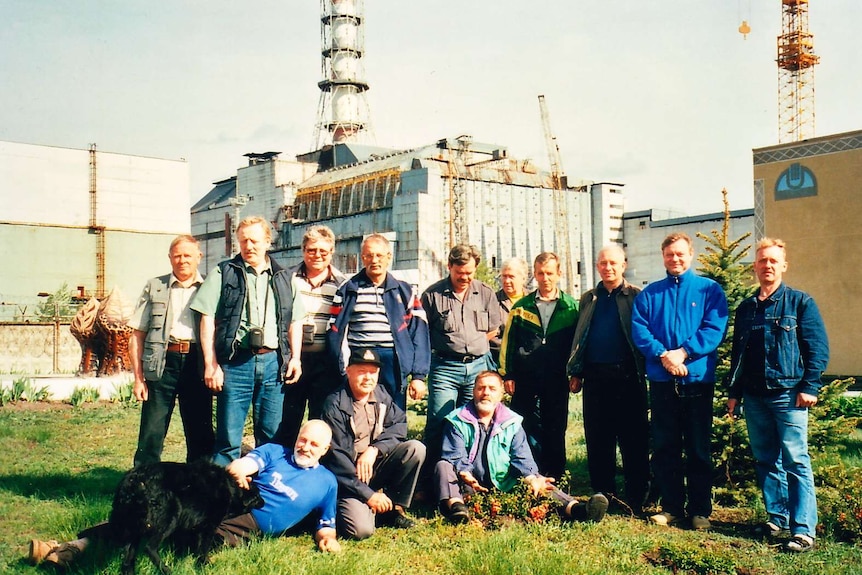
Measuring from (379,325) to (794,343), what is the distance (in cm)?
300

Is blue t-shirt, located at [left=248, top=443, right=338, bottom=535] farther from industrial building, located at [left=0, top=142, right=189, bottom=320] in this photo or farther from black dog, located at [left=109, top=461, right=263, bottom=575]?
industrial building, located at [left=0, top=142, right=189, bottom=320]

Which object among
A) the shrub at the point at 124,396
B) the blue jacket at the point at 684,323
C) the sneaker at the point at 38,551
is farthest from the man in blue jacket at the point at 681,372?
the shrub at the point at 124,396

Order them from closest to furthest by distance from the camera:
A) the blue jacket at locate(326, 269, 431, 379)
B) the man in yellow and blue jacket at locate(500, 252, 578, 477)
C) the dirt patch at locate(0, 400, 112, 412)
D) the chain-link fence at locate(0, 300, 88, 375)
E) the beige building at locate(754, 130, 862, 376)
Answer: the blue jacket at locate(326, 269, 431, 379) < the man in yellow and blue jacket at locate(500, 252, 578, 477) < the dirt patch at locate(0, 400, 112, 412) < the beige building at locate(754, 130, 862, 376) < the chain-link fence at locate(0, 300, 88, 375)

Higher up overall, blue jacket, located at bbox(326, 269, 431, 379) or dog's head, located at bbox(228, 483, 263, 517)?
blue jacket, located at bbox(326, 269, 431, 379)

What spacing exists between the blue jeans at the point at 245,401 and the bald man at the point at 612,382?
2.38 metres

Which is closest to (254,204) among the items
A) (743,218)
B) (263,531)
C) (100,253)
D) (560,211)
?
(560,211)

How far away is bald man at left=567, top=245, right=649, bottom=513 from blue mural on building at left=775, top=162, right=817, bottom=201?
50.5ft

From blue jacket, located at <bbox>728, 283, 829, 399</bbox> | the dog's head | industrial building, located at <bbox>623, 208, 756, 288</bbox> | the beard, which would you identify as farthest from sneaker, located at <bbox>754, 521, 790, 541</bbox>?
industrial building, located at <bbox>623, 208, 756, 288</bbox>

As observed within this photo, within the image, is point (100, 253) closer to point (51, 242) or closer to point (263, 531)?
point (51, 242)

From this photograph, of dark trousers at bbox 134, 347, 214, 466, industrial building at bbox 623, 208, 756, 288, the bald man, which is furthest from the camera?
industrial building at bbox 623, 208, 756, 288

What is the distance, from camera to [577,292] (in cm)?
6969

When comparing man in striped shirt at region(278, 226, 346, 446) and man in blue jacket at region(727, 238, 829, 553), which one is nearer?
man in blue jacket at region(727, 238, 829, 553)

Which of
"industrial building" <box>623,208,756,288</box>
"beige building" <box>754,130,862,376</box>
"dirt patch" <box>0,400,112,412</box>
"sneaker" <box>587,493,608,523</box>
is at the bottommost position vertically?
"sneaker" <box>587,493,608,523</box>

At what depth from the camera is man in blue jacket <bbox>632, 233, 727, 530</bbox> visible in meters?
5.85
